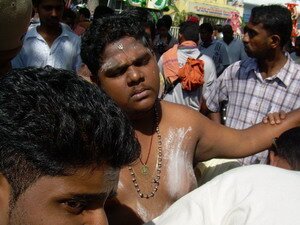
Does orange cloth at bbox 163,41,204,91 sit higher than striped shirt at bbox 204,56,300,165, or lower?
lower

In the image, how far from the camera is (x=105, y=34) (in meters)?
2.25

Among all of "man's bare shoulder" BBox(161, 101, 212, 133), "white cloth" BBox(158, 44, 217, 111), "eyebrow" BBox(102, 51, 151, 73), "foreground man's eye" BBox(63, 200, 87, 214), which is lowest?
"white cloth" BBox(158, 44, 217, 111)

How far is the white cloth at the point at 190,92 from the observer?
17.4 ft

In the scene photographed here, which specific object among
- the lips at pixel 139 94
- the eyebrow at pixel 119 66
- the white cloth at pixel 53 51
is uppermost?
the eyebrow at pixel 119 66

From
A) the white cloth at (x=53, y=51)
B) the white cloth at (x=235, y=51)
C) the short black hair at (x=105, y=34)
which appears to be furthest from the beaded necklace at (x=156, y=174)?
the white cloth at (x=235, y=51)

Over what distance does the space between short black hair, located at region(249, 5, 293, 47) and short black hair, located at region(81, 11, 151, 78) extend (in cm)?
187

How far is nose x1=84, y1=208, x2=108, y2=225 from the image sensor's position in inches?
53.4

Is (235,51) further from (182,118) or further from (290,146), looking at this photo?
(182,118)

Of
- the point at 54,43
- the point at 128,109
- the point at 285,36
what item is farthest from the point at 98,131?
the point at 54,43

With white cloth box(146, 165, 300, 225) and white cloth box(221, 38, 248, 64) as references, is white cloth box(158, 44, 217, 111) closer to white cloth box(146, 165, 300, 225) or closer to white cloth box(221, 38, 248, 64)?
white cloth box(221, 38, 248, 64)

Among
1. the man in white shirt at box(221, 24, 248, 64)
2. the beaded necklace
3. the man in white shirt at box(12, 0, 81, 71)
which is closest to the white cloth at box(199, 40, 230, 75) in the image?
the man in white shirt at box(221, 24, 248, 64)

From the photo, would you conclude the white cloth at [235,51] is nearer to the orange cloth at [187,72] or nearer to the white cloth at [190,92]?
the white cloth at [190,92]

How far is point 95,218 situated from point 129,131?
0.24 meters

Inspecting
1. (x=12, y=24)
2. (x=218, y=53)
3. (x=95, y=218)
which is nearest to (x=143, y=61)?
(x=12, y=24)
